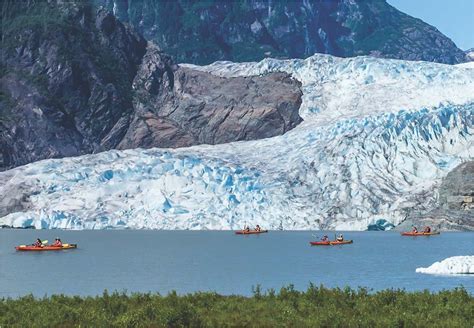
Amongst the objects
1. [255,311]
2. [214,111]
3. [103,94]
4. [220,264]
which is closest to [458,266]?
[220,264]

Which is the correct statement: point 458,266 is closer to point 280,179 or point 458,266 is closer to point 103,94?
point 280,179

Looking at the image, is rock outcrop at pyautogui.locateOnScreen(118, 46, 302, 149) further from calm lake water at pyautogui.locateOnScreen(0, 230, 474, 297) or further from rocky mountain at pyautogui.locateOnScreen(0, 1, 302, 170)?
calm lake water at pyautogui.locateOnScreen(0, 230, 474, 297)

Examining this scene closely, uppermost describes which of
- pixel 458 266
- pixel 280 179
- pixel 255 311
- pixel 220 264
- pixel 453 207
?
pixel 280 179

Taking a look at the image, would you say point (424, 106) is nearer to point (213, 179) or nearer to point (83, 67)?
point (213, 179)

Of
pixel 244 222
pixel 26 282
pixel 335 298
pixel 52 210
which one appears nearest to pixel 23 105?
pixel 52 210

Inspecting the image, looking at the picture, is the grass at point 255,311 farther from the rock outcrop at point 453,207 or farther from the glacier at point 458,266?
the rock outcrop at point 453,207

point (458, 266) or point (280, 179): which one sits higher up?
point (280, 179)
